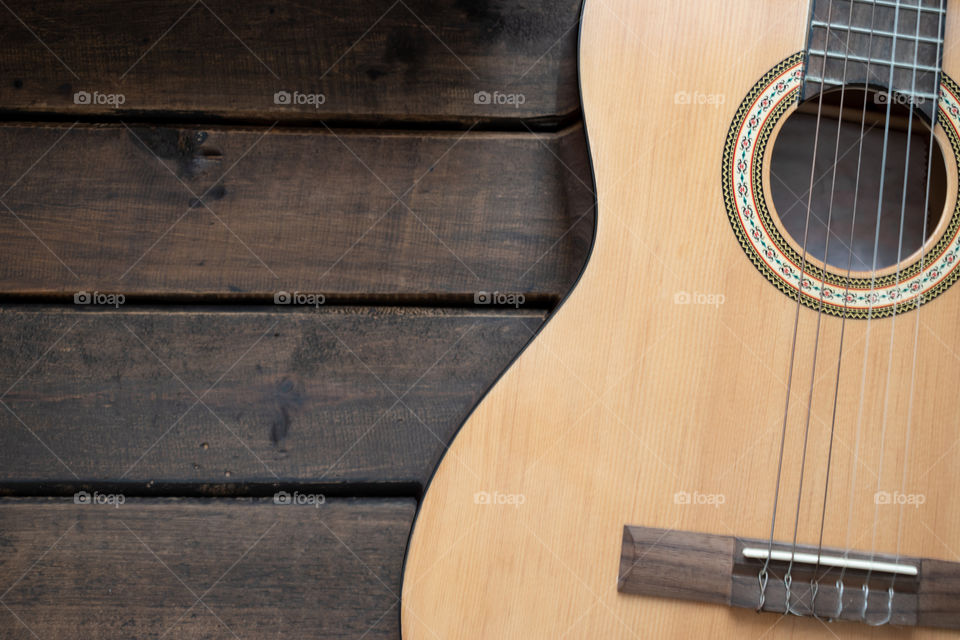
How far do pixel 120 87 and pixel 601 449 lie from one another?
0.66m

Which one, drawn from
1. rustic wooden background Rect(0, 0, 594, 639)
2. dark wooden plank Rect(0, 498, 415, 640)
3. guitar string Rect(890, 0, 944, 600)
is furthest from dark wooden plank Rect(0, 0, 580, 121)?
dark wooden plank Rect(0, 498, 415, 640)

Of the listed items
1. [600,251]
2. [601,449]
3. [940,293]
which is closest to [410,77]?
[600,251]

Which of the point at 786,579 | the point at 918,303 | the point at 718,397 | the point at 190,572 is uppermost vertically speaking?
the point at 918,303

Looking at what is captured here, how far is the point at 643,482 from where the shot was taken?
58 cm

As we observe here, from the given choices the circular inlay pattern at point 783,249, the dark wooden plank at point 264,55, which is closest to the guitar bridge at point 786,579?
the circular inlay pattern at point 783,249

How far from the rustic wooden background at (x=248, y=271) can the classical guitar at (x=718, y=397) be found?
0.50 ft

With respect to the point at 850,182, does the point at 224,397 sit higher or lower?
lower

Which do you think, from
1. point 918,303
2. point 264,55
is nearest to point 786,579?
point 918,303

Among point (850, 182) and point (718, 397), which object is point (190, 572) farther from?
point (850, 182)

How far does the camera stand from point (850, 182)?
0.72m

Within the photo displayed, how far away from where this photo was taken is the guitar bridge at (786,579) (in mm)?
573

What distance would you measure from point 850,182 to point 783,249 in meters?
0.19

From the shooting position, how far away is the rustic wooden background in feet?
2.40

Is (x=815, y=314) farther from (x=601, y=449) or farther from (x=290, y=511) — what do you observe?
(x=290, y=511)
